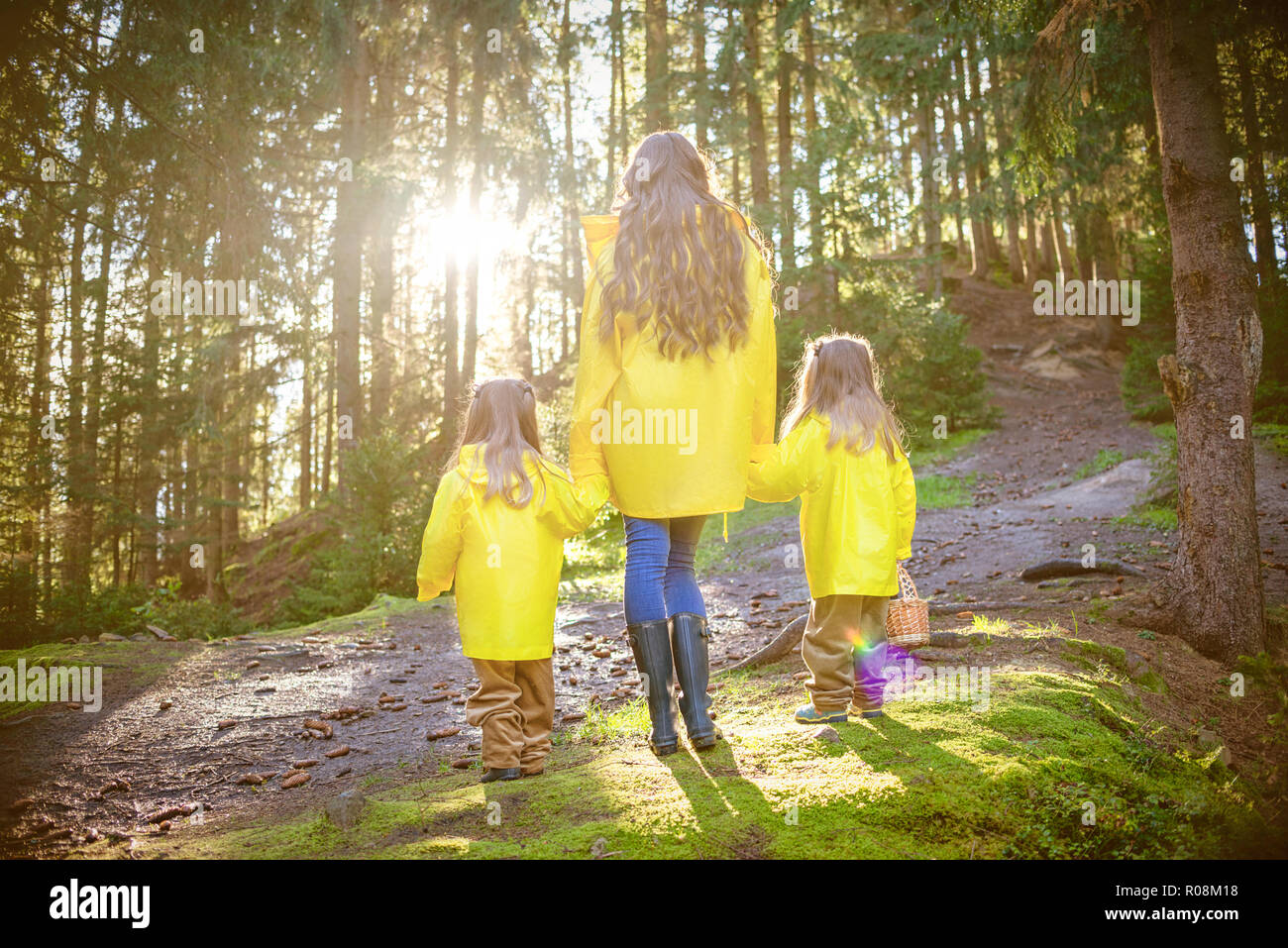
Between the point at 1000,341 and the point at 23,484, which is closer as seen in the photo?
the point at 23,484

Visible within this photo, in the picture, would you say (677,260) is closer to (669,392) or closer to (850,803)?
(669,392)

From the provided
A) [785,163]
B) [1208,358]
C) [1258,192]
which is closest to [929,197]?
[785,163]

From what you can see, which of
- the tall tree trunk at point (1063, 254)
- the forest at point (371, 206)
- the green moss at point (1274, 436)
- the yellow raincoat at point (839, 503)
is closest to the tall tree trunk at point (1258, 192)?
the forest at point (371, 206)

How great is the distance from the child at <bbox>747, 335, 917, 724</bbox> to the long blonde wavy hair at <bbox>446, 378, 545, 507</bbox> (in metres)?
1.08

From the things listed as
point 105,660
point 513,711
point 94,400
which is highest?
point 94,400

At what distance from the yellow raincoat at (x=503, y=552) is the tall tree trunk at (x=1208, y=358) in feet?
15.0

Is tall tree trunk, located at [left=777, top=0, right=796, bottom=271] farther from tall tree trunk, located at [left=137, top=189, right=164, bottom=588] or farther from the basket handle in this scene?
the basket handle

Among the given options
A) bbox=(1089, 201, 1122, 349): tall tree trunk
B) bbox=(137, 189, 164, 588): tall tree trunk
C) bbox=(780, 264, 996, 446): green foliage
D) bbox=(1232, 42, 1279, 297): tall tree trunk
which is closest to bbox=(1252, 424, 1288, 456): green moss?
bbox=(1232, 42, 1279, 297): tall tree trunk

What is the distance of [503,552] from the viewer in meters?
3.78

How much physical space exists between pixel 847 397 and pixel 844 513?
60 cm
